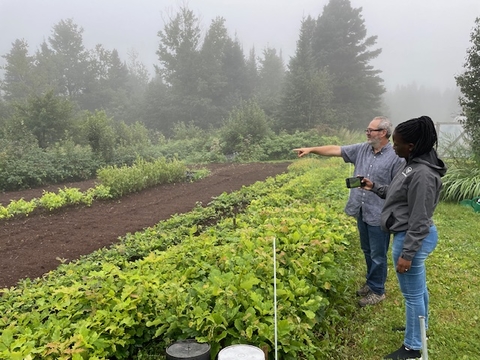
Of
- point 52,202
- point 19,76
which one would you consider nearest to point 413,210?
point 52,202

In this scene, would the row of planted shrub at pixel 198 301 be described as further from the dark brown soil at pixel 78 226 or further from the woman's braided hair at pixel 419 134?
the woman's braided hair at pixel 419 134

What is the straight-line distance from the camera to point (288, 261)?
346 cm

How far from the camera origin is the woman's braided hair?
2.64m

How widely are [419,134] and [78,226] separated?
6.07m

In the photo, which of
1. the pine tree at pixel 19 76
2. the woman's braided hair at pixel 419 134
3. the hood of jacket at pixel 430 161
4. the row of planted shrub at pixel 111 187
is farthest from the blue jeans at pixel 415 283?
the pine tree at pixel 19 76

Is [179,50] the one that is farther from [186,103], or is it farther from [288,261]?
[288,261]

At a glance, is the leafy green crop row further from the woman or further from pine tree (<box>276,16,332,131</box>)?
pine tree (<box>276,16,332,131</box>)

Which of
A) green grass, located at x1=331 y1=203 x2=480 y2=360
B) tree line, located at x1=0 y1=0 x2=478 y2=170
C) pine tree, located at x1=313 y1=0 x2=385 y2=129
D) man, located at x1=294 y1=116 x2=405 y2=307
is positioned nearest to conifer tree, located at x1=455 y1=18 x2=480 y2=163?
green grass, located at x1=331 y1=203 x2=480 y2=360

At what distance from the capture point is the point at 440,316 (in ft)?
11.9

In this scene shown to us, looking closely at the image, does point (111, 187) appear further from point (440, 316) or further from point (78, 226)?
point (440, 316)

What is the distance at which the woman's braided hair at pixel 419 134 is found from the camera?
264 centimetres

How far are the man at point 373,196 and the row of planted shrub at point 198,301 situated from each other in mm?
341

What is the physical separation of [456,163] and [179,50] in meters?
34.4

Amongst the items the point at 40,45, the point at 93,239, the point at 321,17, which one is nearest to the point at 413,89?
the point at 321,17
